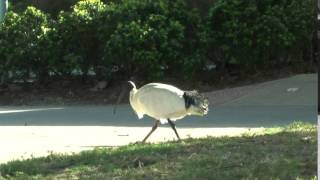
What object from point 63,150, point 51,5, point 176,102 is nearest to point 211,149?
point 176,102

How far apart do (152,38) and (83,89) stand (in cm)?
222

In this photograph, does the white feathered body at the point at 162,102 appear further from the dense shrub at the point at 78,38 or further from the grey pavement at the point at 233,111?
the dense shrub at the point at 78,38

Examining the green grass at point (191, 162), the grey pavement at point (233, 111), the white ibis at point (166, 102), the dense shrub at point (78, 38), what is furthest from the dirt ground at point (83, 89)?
the green grass at point (191, 162)

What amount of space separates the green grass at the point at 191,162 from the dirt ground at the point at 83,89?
7340 millimetres

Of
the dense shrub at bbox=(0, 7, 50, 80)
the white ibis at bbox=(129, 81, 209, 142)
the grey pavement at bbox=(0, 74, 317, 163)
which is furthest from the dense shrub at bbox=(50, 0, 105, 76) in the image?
the white ibis at bbox=(129, 81, 209, 142)

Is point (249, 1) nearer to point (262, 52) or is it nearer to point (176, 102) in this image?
point (262, 52)

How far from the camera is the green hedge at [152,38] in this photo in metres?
14.9

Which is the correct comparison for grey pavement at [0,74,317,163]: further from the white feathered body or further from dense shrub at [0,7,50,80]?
dense shrub at [0,7,50,80]

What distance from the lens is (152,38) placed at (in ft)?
48.4

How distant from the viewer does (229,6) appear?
15422mm

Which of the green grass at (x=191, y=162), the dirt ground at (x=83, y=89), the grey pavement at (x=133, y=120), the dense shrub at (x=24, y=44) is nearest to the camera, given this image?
the green grass at (x=191, y=162)

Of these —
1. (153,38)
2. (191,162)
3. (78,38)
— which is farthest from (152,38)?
(191,162)

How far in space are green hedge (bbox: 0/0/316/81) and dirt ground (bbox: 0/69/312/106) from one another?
0.85 feet

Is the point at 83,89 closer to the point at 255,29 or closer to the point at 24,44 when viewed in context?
the point at 24,44
